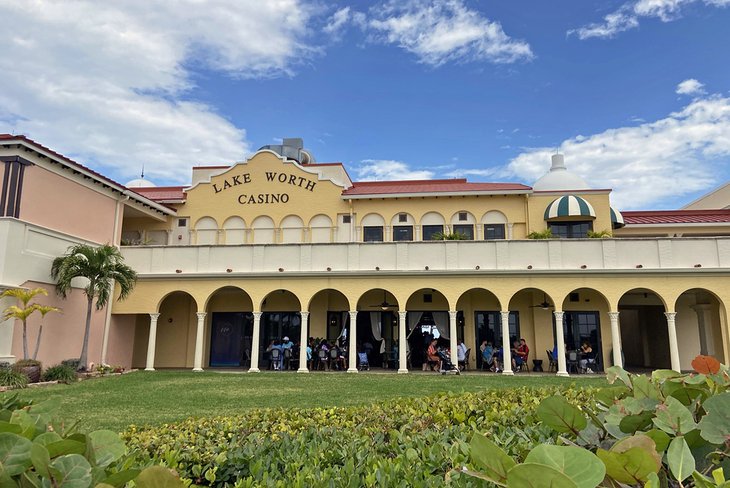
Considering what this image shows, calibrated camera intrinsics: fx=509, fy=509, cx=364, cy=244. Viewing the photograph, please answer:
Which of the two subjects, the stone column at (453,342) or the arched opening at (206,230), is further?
the arched opening at (206,230)

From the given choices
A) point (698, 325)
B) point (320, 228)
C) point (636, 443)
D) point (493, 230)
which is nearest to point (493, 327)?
point (493, 230)

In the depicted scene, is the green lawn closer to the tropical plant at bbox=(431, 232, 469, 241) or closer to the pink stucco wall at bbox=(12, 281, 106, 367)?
the pink stucco wall at bbox=(12, 281, 106, 367)

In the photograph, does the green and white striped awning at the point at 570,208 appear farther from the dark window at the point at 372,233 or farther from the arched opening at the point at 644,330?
the dark window at the point at 372,233

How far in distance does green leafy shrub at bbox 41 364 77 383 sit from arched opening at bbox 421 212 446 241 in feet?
56.9

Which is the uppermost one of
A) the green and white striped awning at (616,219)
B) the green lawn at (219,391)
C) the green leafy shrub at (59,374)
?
the green and white striped awning at (616,219)

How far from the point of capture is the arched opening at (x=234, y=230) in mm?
28203

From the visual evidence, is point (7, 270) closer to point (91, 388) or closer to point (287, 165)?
point (91, 388)

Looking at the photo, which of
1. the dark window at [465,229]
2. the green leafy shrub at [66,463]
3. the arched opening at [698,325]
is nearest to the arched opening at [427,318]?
the dark window at [465,229]

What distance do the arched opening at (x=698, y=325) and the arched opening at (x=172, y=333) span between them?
24864 mm

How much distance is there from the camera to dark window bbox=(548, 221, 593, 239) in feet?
86.9

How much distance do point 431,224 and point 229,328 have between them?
1215cm

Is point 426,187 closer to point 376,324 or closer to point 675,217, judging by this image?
point 376,324

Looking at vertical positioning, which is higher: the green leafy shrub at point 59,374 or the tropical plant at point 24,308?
the tropical plant at point 24,308

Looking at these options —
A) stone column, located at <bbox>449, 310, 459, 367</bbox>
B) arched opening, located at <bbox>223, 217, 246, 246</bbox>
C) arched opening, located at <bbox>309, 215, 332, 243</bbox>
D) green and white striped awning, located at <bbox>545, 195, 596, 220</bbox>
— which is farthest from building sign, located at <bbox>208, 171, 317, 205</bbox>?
green and white striped awning, located at <bbox>545, 195, 596, 220</bbox>
